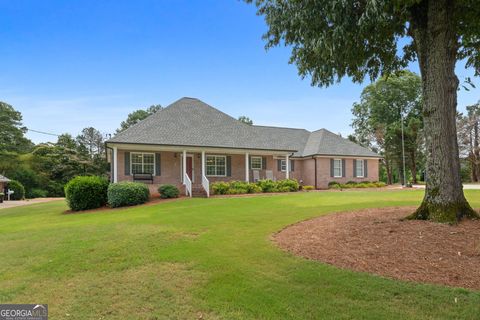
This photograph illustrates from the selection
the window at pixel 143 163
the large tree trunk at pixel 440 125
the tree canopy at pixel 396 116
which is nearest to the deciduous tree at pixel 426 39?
the large tree trunk at pixel 440 125

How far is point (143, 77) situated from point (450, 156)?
17.5 metres

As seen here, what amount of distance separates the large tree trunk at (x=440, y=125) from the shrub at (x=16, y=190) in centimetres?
3363

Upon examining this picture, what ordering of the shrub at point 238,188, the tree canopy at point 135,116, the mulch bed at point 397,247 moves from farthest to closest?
the tree canopy at point 135,116
the shrub at point 238,188
the mulch bed at point 397,247

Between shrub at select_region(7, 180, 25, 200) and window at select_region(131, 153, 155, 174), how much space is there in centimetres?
1835

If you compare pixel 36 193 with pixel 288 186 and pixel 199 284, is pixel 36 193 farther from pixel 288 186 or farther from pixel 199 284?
pixel 199 284

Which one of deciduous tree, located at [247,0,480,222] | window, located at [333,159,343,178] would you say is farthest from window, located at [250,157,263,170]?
deciduous tree, located at [247,0,480,222]

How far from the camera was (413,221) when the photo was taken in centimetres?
728

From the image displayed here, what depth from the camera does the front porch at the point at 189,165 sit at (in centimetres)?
1870

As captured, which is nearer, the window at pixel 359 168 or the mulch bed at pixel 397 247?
the mulch bed at pixel 397 247

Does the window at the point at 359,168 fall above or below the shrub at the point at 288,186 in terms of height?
above

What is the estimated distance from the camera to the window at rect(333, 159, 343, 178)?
26.8 m

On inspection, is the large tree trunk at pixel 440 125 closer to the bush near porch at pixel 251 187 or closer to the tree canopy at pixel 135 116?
the bush near porch at pixel 251 187

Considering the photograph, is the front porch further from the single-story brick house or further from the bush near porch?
the bush near porch

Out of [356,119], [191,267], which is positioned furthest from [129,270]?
[356,119]
